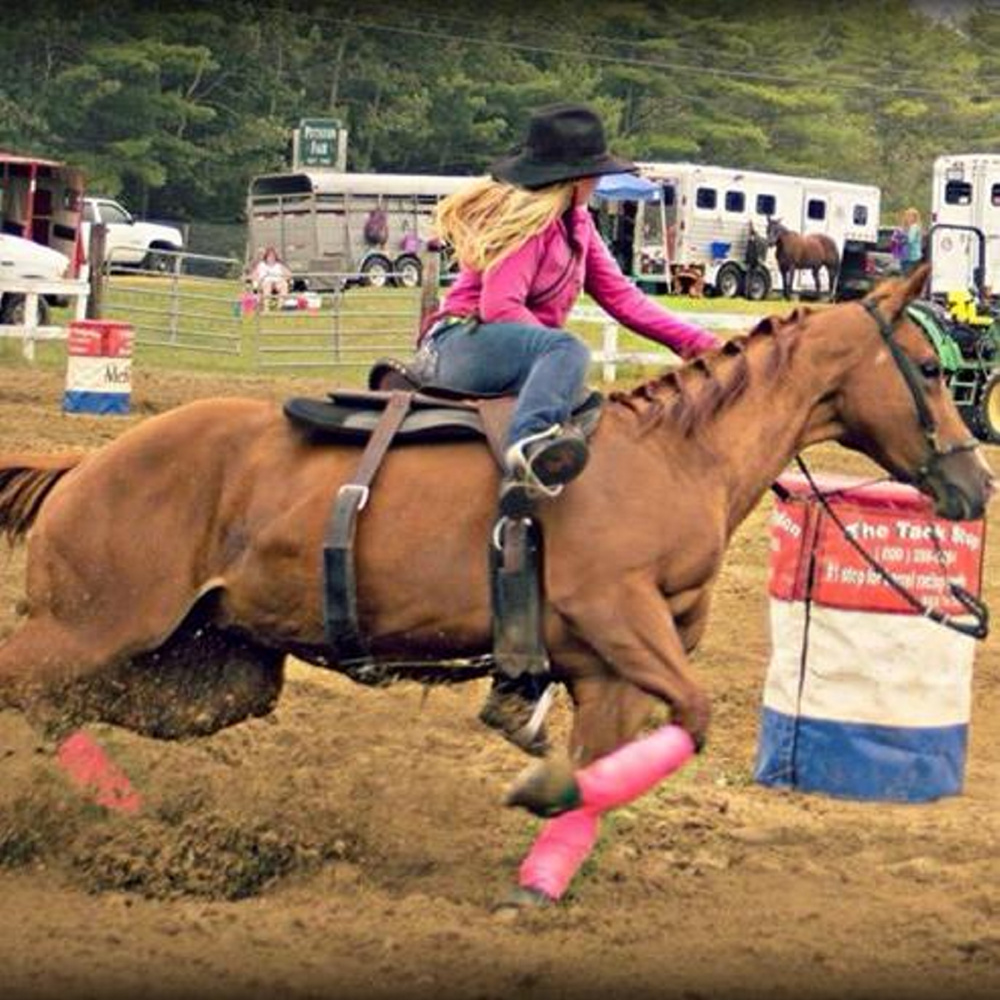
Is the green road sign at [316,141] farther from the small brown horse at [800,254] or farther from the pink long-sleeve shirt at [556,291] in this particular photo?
the pink long-sleeve shirt at [556,291]

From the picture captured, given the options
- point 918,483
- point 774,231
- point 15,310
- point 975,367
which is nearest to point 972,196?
point 975,367

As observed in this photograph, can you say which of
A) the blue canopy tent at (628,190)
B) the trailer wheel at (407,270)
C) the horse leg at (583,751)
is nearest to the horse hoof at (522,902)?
the horse leg at (583,751)

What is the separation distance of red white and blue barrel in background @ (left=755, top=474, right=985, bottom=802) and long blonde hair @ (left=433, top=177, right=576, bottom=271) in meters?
1.68

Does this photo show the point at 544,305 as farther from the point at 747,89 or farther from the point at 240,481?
the point at 747,89

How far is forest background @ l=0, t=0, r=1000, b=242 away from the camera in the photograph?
35906 mm

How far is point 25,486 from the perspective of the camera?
629 centimetres

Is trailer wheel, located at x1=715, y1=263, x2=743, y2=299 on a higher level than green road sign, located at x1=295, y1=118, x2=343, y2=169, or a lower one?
lower

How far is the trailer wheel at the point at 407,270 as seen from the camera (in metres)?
42.0

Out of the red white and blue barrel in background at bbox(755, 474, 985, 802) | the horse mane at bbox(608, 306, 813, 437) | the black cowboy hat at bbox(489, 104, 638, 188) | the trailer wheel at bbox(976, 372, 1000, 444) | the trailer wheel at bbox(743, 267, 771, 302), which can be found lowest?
the trailer wheel at bbox(743, 267, 771, 302)

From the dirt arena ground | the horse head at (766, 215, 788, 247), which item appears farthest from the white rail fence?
the horse head at (766, 215, 788, 247)

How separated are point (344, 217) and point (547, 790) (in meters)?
40.2

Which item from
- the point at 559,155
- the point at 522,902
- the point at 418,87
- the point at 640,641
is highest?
the point at 418,87

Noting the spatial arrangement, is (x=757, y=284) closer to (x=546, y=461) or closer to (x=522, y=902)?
(x=546, y=461)

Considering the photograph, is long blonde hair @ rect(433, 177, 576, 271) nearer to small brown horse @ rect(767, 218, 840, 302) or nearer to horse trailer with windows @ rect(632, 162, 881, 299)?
horse trailer with windows @ rect(632, 162, 881, 299)
